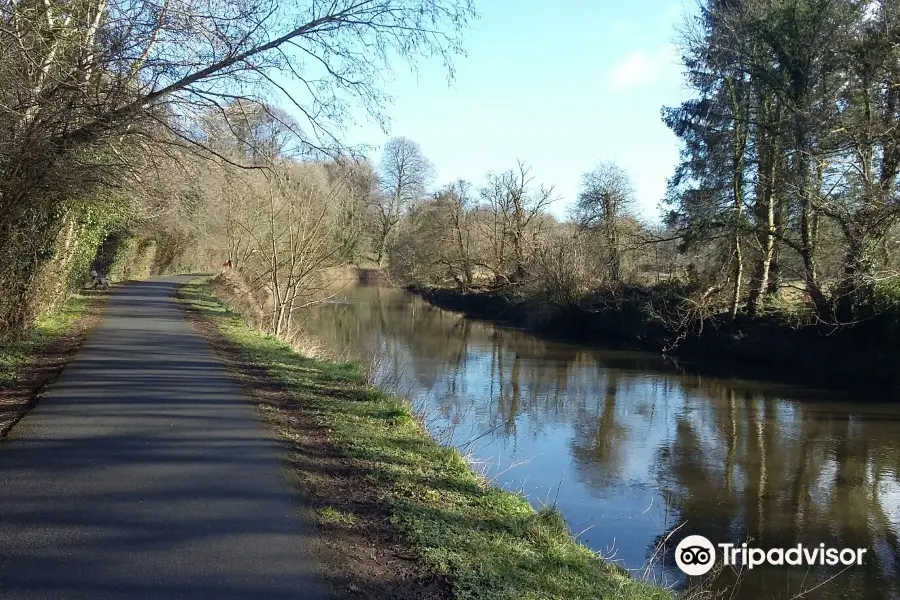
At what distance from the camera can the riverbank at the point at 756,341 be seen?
59.9 feet

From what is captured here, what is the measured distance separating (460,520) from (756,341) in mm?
19741

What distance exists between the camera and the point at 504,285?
4222 cm

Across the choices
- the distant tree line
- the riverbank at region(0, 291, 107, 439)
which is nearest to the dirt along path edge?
the riverbank at region(0, 291, 107, 439)

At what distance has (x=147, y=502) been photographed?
5098 mm

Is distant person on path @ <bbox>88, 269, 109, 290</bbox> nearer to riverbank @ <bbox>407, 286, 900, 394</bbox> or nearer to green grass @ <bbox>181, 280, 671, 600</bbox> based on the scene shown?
riverbank @ <bbox>407, 286, 900, 394</bbox>

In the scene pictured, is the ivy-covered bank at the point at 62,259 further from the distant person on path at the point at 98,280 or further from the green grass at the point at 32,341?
the distant person on path at the point at 98,280

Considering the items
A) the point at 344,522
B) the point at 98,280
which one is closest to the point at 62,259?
the point at 98,280

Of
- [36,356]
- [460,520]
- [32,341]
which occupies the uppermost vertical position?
[32,341]

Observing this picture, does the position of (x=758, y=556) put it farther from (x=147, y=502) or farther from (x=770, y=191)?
(x=770, y=191)

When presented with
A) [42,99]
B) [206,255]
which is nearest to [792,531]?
[42,99]

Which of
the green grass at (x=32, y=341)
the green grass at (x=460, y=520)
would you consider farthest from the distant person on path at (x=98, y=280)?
the green grass at (x=460, y=520)

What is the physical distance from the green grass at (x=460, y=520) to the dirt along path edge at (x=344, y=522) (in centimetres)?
10

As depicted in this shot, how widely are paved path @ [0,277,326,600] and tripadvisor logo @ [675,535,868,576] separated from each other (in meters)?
4.78

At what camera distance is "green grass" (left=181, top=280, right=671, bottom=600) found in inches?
178
